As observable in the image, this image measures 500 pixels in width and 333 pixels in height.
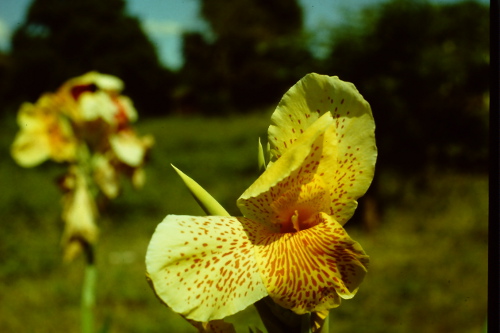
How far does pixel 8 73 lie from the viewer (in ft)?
39.5

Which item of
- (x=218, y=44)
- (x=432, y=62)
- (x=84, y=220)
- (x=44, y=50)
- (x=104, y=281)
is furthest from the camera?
(x=218, y=44)

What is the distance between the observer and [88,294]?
1.07m

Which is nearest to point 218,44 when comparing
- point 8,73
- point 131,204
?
point 8,73

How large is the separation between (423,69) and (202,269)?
4.21 meters

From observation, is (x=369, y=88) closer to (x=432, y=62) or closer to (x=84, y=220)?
(x=432, y=62)

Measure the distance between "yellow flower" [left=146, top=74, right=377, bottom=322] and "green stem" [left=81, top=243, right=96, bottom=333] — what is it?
0.61 meters

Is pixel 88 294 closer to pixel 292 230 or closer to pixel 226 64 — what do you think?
pixel 292 230

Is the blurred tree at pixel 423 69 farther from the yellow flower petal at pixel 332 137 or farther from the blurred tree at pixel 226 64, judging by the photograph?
the blurred tree at pixel 226 64

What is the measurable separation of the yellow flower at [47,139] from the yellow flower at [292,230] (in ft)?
3.41

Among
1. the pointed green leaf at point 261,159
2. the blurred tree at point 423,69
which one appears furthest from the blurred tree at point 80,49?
the pointed green leaf at point 261,159

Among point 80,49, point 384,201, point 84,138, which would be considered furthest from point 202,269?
point 80,49

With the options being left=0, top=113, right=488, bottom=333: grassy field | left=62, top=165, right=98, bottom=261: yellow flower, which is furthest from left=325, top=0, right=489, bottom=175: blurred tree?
left=62, top=165, right=98, bottom=261: yellow flower

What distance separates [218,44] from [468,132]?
30.8 ft

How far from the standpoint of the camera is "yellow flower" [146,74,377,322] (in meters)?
0.34
